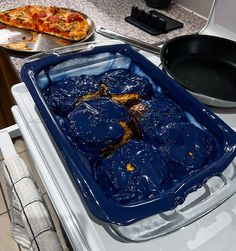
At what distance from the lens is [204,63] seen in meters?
0.70

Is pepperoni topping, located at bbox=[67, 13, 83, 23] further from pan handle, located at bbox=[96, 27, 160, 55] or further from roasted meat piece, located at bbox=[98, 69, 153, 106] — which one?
roasted meat piece, located at bbox=[98, 69, 153, 106]

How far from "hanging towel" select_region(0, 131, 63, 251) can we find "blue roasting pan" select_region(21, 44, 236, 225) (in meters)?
0.09

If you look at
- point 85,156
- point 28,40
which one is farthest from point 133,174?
point 28,40

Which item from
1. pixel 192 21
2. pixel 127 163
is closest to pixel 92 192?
pixel 127 163

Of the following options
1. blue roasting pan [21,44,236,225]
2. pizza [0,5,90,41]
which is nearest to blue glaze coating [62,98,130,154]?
blue roasting pan [21,44,236,225]

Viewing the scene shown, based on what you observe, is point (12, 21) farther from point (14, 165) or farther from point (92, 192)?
point (92, 192)

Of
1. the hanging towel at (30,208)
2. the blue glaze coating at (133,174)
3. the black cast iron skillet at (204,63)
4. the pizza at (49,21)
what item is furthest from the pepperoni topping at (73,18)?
the blue glaze coating at (133,174)

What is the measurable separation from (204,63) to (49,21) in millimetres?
502

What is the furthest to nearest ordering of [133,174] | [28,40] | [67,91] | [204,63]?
[28,40], [204,63], [67,91], [133,174]

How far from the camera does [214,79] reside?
655mm

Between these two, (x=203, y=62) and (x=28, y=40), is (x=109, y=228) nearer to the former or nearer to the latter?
(x=203, y=62)

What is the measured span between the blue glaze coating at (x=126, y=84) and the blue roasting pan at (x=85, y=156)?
0.06ft

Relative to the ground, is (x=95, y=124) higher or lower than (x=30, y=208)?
higher

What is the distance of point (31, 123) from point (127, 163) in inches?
8.2
